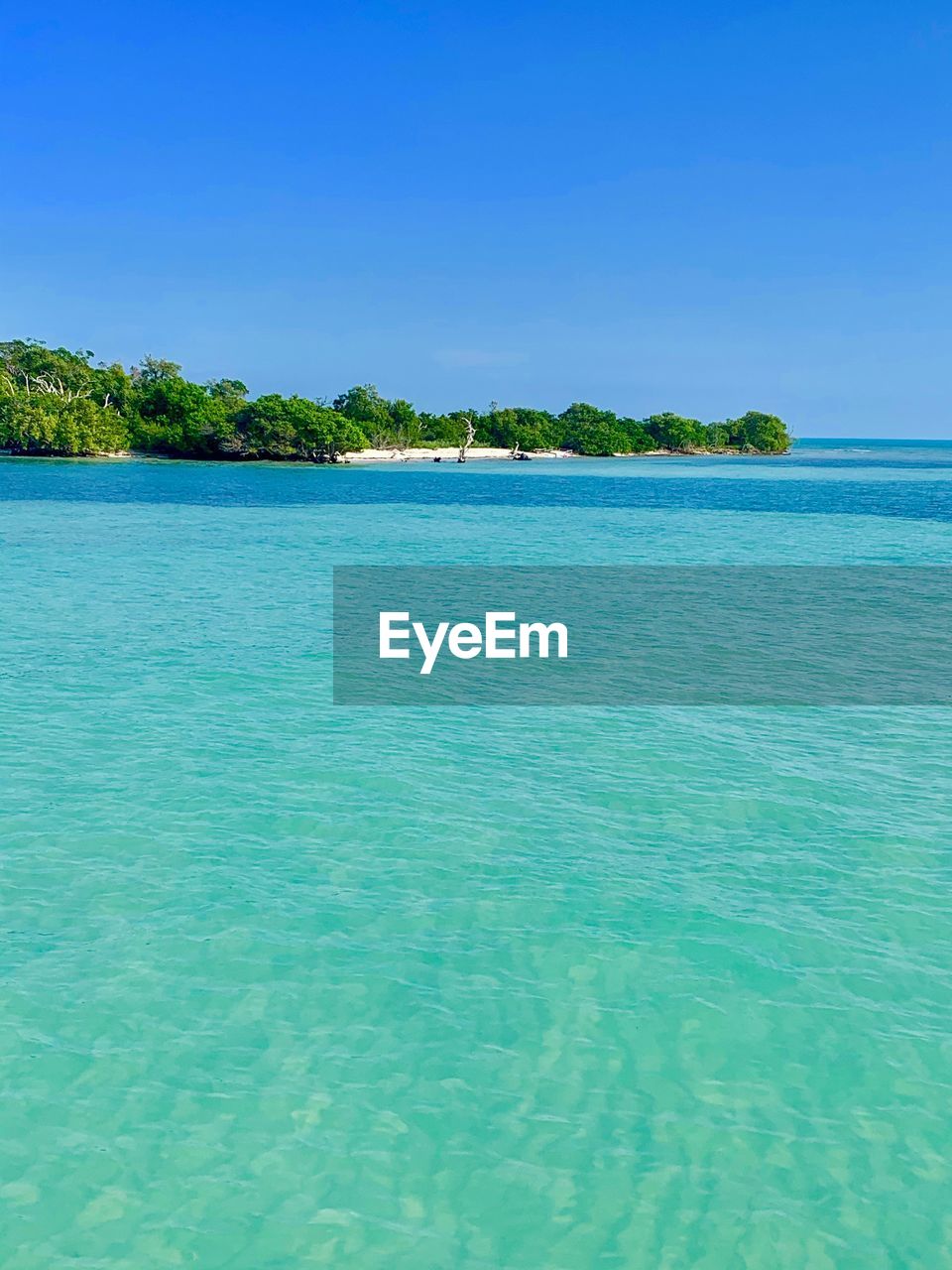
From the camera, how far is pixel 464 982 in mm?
9305

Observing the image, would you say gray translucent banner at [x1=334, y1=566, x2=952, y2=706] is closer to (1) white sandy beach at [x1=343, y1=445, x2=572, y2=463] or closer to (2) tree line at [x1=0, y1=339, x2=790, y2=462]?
(2) tree line at [x1=0, y1=339, x2=790, y2=462]

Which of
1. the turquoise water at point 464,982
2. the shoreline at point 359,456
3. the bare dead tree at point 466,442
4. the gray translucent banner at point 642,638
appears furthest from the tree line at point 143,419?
the turquoise water at point 464,982

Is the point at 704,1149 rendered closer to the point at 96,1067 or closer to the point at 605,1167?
the point at 605,1167

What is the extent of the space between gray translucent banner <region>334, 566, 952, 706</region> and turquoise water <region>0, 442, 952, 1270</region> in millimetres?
1565

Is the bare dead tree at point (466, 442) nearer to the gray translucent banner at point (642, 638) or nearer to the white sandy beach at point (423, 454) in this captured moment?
the white sandy beach at point (423, 454)

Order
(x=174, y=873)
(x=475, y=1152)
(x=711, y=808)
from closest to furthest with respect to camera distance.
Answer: (x=475, y=1152)
(x=174, y=873)
(x=711, y=808)

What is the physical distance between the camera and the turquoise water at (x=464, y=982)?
6773mm

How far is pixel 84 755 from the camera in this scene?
15.1m

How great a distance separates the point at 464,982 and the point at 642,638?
1628 cm

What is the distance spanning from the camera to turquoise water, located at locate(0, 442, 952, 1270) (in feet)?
22.2

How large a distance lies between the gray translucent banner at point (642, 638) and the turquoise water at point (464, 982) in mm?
1565

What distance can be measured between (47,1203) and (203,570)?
30.3m

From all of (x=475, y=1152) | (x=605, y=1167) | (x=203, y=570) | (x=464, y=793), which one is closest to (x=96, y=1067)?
(x=475, y=1152)

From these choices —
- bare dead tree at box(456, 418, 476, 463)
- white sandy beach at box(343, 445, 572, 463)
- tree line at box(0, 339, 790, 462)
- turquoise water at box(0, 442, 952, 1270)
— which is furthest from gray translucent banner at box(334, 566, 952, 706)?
bare dead tree at box(456, 418, 476, 463)
